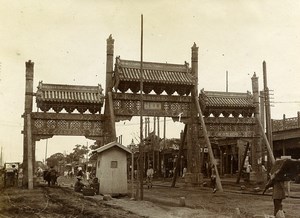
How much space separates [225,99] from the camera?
2953cm

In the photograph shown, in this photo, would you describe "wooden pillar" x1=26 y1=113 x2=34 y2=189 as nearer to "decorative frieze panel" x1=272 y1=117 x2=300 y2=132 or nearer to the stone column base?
the stone column base

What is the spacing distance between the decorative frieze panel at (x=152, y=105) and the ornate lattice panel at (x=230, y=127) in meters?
1.99

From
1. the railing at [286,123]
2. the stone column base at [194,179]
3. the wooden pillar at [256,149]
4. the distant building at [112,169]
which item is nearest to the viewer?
the distant building at [112,169]

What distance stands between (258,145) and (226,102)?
3706mm

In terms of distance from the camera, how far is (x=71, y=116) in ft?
85.1

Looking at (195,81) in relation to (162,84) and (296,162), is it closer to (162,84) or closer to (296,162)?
(162,84)

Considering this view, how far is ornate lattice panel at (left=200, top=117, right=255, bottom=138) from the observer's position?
1126 inches

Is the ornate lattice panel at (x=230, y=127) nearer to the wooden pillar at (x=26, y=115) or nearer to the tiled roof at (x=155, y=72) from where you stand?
the tiled roof at (x=155, y=72)

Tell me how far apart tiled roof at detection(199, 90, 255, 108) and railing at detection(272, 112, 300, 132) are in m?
8.93

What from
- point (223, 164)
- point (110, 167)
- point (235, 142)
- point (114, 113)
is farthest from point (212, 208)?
point (223, 164)

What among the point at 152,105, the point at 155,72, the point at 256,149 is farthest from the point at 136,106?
the point at 256,149

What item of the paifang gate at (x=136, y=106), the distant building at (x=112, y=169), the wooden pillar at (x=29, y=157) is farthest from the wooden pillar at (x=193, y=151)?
the wooden pillar at (x=29, y=157)

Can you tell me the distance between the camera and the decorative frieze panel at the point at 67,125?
1005 inches

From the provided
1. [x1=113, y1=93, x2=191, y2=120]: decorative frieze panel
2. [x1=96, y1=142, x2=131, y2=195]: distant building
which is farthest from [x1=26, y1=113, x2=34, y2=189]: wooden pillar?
[x1=113, y1=93, x2=191, y2=120]: decorative frieze panel
